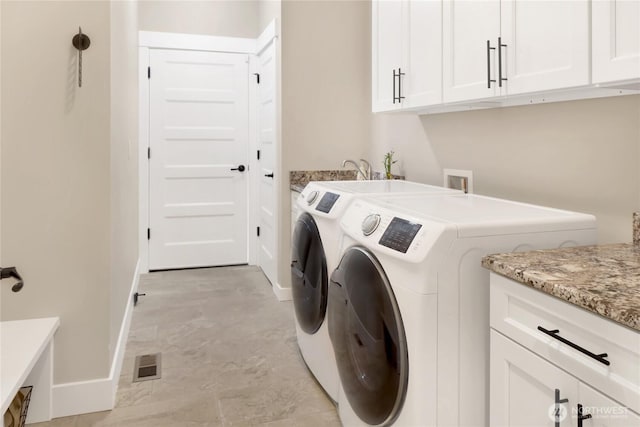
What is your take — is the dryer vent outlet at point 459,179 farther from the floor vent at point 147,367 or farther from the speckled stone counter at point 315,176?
the floor vent at point 147,367

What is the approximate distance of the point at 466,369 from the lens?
4.75ft

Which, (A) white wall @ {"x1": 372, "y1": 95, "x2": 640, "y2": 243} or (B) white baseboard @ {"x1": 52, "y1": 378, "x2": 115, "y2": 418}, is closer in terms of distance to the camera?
(A) white wall @ {"x1": 372, "y1": 95, "x2": 640, "y2": 243}

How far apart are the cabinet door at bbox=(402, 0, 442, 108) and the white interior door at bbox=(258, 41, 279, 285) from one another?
64.2 inches

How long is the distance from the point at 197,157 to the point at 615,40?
3.87 m

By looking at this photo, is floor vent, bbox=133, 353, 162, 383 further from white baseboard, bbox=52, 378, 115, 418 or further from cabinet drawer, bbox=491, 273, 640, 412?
cabinet drawer, bbox=491, 273, 640, 412

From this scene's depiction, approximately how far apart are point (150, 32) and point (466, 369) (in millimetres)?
4104

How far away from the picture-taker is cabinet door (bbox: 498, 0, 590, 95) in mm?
1413

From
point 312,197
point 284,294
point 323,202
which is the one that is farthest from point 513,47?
point 284,294

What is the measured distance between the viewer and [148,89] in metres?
4.48

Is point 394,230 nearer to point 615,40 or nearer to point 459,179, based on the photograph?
point 615,40

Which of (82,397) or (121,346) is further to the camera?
(121,346)

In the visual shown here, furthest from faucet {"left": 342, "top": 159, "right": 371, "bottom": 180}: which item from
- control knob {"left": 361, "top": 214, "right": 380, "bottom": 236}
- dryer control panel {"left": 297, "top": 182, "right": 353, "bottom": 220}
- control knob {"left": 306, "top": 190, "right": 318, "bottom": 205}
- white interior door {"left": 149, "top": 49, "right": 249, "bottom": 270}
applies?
control knob {"left": 361, "top": 214, "right": 380, "bottom": 236}

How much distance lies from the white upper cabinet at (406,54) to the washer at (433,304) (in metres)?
0.79

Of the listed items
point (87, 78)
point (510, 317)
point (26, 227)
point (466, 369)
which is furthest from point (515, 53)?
point (26, 227)
